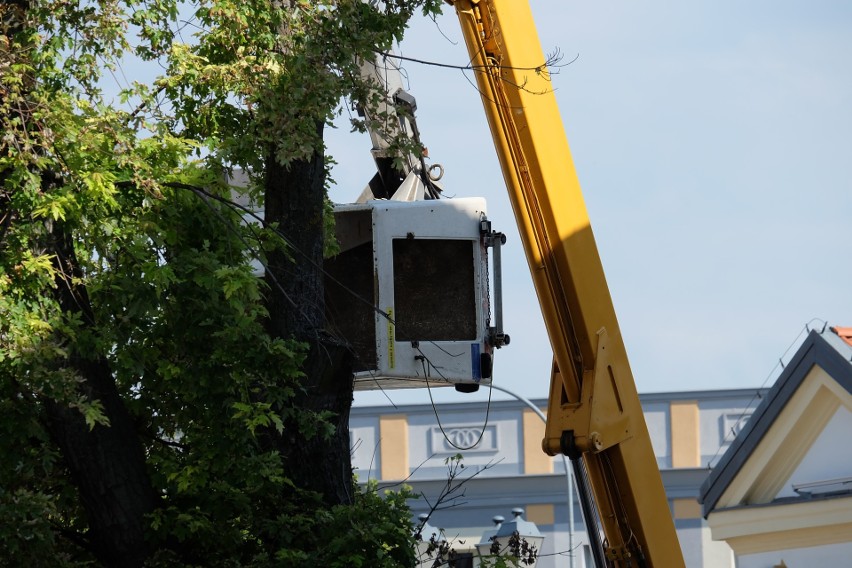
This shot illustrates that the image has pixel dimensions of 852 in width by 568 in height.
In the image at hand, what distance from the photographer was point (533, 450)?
34.9 meters

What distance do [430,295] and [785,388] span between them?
5.00 metres

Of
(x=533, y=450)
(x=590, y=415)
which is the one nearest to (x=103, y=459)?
(x=590, y=415)

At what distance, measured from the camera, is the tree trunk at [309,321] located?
34.2ft

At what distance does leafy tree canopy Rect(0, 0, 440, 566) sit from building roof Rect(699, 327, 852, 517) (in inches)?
242

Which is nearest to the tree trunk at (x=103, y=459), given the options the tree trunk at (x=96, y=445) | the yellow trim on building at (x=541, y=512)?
the tree trunk at (x=96, y=445)

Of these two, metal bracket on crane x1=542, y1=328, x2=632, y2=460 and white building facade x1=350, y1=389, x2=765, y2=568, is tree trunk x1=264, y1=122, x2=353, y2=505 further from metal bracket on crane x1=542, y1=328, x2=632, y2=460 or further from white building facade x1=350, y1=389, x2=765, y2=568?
white building facade x1=350, y1=389, x2=765, y2=568

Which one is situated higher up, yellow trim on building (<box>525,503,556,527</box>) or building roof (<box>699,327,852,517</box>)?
yellow trim on building (<box>525,503,556,527</box>)

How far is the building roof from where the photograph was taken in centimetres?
1511

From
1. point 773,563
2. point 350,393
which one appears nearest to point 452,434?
point 773,563

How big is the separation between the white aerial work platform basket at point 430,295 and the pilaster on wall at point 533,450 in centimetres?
2253

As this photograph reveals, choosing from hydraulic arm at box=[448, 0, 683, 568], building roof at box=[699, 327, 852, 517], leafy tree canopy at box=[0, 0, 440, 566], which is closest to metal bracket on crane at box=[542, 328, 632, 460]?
hydraulic arm at box=[448, 0, 683, 568]

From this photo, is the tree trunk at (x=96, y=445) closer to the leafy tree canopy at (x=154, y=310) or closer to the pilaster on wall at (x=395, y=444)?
the leafy tree canopy at (x=154, y=310)

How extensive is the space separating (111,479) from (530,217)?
120 inches

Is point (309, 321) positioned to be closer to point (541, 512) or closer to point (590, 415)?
point (590, 415)
